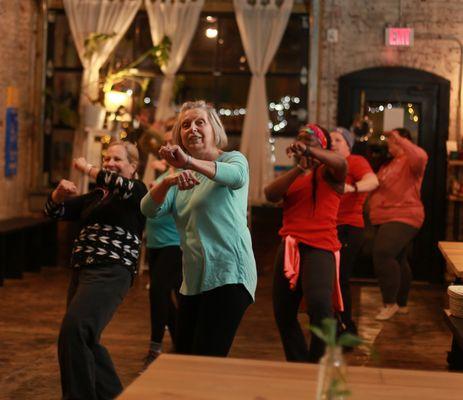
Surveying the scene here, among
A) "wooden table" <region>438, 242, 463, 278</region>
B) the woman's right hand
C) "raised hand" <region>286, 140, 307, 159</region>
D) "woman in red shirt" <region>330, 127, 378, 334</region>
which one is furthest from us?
"woman in red shirt" <region>330, 127, 378, 334</region>

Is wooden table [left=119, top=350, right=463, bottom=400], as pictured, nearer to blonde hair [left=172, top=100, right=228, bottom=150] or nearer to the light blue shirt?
blonde hair [left=172, top=100, right=228, bottom=150]

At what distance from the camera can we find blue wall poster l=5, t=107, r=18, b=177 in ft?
32.8

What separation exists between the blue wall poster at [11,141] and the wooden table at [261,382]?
25.2ft

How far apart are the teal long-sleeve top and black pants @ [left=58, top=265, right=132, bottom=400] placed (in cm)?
52

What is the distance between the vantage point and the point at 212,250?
11.8ft

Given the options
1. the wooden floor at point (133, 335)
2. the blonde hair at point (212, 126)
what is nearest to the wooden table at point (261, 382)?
the blonde hair at point (212, 126)

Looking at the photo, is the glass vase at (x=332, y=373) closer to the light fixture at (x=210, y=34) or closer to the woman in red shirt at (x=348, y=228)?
the woman in red shirt at (x=348, y=228)

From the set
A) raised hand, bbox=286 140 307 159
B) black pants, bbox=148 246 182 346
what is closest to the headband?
raised hand, bbox=286 140 307 159

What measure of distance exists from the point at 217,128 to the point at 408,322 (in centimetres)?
413

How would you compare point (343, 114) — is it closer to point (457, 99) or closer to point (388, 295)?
point (457, 99)

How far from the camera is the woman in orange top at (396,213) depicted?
7.32 m

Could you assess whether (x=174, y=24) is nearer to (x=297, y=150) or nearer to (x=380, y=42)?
(x=380, y=42)

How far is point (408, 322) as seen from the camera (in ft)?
24.4

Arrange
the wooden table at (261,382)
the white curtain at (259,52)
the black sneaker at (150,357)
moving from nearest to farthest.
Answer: the wooden table at (261,382) < the black sneaker at (150,357) < the white curtain at (259,52)
